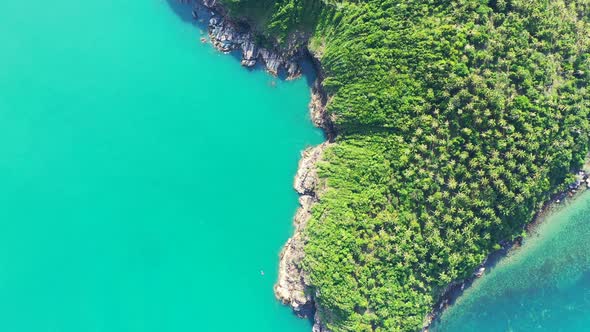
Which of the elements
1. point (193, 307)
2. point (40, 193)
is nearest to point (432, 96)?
point (193, 307)

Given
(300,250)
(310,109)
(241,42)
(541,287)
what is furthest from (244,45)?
(541,287)

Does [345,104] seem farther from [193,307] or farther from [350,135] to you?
[193,307]

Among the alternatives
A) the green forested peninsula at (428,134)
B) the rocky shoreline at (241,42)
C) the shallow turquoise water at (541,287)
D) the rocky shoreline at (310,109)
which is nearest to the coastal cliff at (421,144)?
the green forested peninsula at (428,134)

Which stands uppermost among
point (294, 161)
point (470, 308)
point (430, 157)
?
point (294, 161)

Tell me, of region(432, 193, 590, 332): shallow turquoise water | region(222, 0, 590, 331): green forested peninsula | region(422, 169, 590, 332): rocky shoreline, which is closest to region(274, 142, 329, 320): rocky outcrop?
region(222, 0, 590, 331): green forested peninsula

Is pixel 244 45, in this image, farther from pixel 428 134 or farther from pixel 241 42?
pixel 428 134

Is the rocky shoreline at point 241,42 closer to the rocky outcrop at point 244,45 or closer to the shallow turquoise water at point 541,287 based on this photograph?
the rocky outcrop at point 244,45
